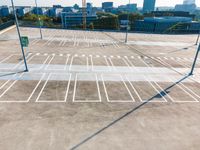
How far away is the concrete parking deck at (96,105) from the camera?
856 cm

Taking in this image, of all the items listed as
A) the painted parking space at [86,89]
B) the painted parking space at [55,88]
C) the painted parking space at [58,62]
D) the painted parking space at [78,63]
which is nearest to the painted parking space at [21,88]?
the painted parking space at [55,88]

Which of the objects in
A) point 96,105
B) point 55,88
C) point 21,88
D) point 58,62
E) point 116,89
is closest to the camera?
point 96,105

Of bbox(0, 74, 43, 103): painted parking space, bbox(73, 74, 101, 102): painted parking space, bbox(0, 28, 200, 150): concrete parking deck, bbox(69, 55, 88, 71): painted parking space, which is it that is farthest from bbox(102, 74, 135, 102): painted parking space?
bbox(0, 74, 43, 103): painted parking space

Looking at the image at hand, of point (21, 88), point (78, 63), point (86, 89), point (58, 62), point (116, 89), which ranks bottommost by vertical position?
point (116, 89)

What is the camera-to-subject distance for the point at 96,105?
11477 millimetres

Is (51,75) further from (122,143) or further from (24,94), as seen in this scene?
(122,143)

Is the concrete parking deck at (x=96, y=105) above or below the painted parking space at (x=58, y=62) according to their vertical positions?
below

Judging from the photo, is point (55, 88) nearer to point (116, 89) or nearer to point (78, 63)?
point (116, 89)

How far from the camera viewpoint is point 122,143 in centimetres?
844

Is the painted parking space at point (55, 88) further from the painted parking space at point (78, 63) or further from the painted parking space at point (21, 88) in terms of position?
the painted parking space at point (78, 63)

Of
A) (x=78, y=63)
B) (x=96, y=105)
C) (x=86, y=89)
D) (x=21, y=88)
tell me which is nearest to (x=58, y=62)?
(x=78, y=63)

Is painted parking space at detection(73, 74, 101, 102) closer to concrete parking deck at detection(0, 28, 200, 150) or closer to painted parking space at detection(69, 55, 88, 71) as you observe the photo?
concrete parking deck at detection(0, 28, 200, 150)

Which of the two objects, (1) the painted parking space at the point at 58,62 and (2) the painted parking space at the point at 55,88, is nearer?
(2) the painted parking space at the point at 55,88

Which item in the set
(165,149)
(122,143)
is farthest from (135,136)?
(165,149)
